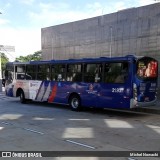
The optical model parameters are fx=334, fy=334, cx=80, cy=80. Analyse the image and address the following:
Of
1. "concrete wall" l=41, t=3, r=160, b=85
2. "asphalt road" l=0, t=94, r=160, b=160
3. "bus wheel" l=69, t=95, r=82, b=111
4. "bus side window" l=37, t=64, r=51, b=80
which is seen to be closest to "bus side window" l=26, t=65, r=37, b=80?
"bus side window" l=37, t=64, r=51, b=80

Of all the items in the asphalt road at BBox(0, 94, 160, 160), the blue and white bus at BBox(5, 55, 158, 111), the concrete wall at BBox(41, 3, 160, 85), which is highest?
the concrete wall at BBox(41, 3, 160, 85)

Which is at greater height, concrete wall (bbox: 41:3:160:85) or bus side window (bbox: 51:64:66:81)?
concrete wall (bbox: 41:3:160:85)

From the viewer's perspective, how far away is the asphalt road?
27.8 feet

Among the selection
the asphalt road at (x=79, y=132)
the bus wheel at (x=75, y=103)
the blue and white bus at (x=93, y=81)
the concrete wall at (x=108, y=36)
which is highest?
the concrete wall at (x=108, y=36)

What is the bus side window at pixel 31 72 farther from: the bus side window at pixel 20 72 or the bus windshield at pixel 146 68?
the bus windshield at pixel 146 68

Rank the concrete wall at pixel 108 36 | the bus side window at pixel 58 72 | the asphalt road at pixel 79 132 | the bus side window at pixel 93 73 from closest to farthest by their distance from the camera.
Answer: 1. the asphalt road at pixel 79 132
2. the bus side window at pixel 93 73
3. the bus side window at pixel 58 72
4. the concrete wall at pixel 108 36

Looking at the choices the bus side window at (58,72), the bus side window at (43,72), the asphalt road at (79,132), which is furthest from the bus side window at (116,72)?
the bus side window at (43,72)

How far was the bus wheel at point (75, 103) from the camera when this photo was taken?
54.1 feet

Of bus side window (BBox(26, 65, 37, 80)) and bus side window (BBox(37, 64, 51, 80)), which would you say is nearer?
bus side window (BBox(37, 64, 51, 80))

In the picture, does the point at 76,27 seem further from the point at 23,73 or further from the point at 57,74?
the point at 57,74

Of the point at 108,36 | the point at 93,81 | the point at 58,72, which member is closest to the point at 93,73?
the point at 93,81

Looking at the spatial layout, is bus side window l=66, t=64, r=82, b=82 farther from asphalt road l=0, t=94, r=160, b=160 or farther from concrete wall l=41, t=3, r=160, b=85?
concrete wall l=41, t=3, r=160, b=85

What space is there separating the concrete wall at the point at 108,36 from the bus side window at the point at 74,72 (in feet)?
19.2

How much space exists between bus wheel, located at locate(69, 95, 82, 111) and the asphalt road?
1.63 m
